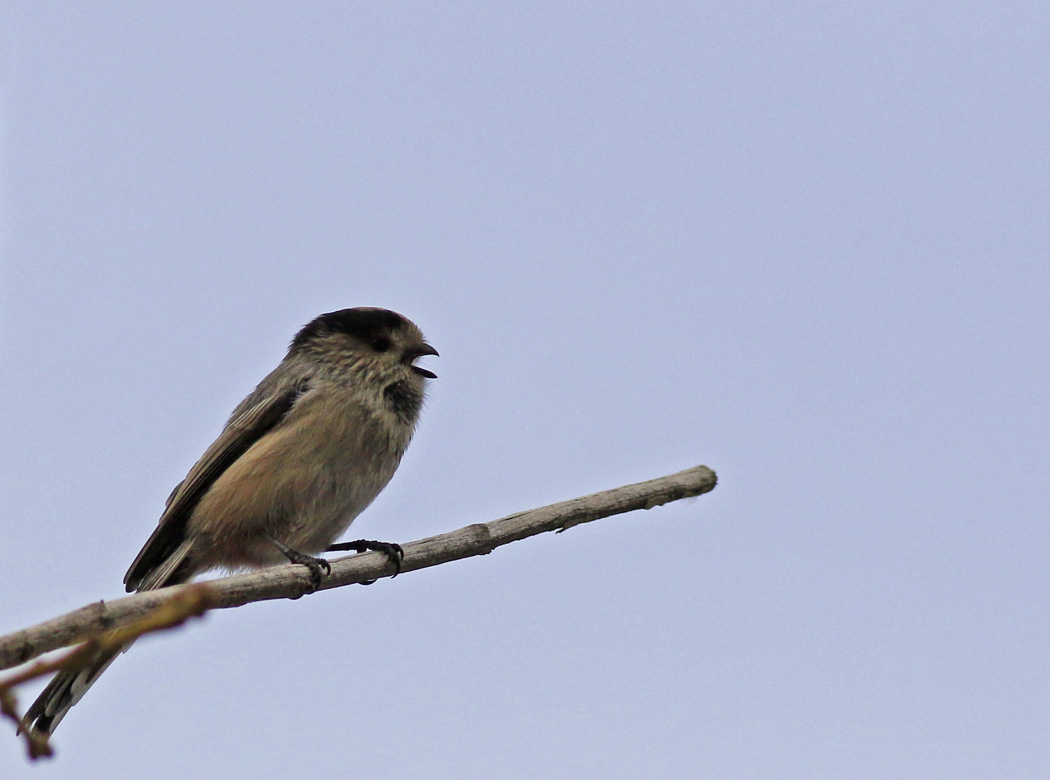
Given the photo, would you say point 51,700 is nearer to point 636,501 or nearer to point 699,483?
point 636,501

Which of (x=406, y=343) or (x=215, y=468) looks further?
(x=406, y=343)

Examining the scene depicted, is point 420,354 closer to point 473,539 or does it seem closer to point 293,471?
point 293,471

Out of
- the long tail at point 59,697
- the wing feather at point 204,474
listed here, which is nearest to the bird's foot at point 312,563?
the wing feather at point 204,474

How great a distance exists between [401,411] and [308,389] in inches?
23.8

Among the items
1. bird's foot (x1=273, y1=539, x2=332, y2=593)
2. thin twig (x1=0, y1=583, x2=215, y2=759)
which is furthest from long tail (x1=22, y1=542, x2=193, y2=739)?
thin twig (x1=0, y1=583, x2=215, y2=759)

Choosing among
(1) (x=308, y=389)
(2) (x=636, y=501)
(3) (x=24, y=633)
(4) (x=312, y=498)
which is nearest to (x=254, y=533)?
(4) (x=312, y=498)

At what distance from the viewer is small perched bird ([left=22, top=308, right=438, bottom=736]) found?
6434mm

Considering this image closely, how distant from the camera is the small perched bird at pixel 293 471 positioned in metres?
6.43

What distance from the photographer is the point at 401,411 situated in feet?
22.8

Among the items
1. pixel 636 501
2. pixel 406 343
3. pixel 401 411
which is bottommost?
pixel 636 501

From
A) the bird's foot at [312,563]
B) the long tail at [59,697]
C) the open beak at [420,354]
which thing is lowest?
the long tail at [59,697]

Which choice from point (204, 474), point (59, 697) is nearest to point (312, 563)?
point (59, 697)

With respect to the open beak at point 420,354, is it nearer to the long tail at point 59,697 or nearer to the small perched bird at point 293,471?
the small perched bird at point 293,471

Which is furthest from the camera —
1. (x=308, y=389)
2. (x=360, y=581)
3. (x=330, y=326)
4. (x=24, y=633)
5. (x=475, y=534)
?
(x=330, y=326)
